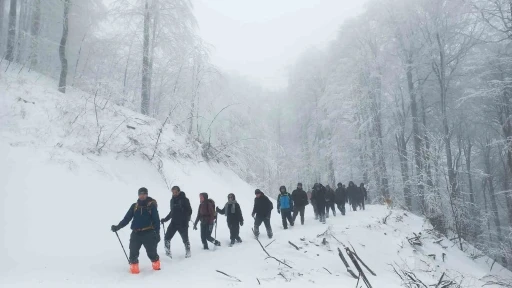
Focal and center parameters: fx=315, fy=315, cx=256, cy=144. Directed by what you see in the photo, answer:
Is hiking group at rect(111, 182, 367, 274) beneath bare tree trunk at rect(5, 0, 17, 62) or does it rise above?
beneath

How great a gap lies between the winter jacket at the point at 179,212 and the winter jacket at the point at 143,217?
1.05 m

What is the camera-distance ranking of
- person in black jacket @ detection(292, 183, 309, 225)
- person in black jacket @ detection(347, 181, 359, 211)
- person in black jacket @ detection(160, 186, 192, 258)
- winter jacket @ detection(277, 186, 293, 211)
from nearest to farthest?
person in black jacket @ detection(160, 186, 192, 258)
winter jacket @ detection(277, 186, 293, 211)
person in black jacket @ detection(292, 183, 309, 225)
person in black jacket @ detection(347, 181, 359, 211)

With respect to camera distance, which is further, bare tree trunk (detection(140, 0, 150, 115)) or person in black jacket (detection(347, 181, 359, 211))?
person in black jacket (detection(347, 181, 359, 211))

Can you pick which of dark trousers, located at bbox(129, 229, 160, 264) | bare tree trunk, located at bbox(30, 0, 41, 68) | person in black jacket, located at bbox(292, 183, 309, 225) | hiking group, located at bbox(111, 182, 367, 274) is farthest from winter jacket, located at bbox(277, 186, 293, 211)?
bare tree trunk, located at bbox(30, 0, 41, 68)

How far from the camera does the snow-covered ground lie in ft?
19.7

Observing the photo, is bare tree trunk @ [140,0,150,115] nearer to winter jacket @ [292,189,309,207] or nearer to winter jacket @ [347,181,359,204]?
winter jacket @ [292,189,309,207]

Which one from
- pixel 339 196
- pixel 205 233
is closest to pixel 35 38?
pixel 205 233

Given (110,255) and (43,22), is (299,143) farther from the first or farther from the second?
(110,255)

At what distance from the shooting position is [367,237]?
10.8 m

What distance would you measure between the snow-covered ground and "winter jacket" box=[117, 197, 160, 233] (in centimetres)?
86

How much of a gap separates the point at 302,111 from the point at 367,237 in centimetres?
2100

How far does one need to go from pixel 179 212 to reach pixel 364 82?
18768mm

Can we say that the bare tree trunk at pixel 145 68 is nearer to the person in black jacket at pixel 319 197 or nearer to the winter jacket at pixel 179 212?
the person in black jacket at pixel 319 197

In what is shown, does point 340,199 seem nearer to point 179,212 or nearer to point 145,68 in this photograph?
point 179,212
